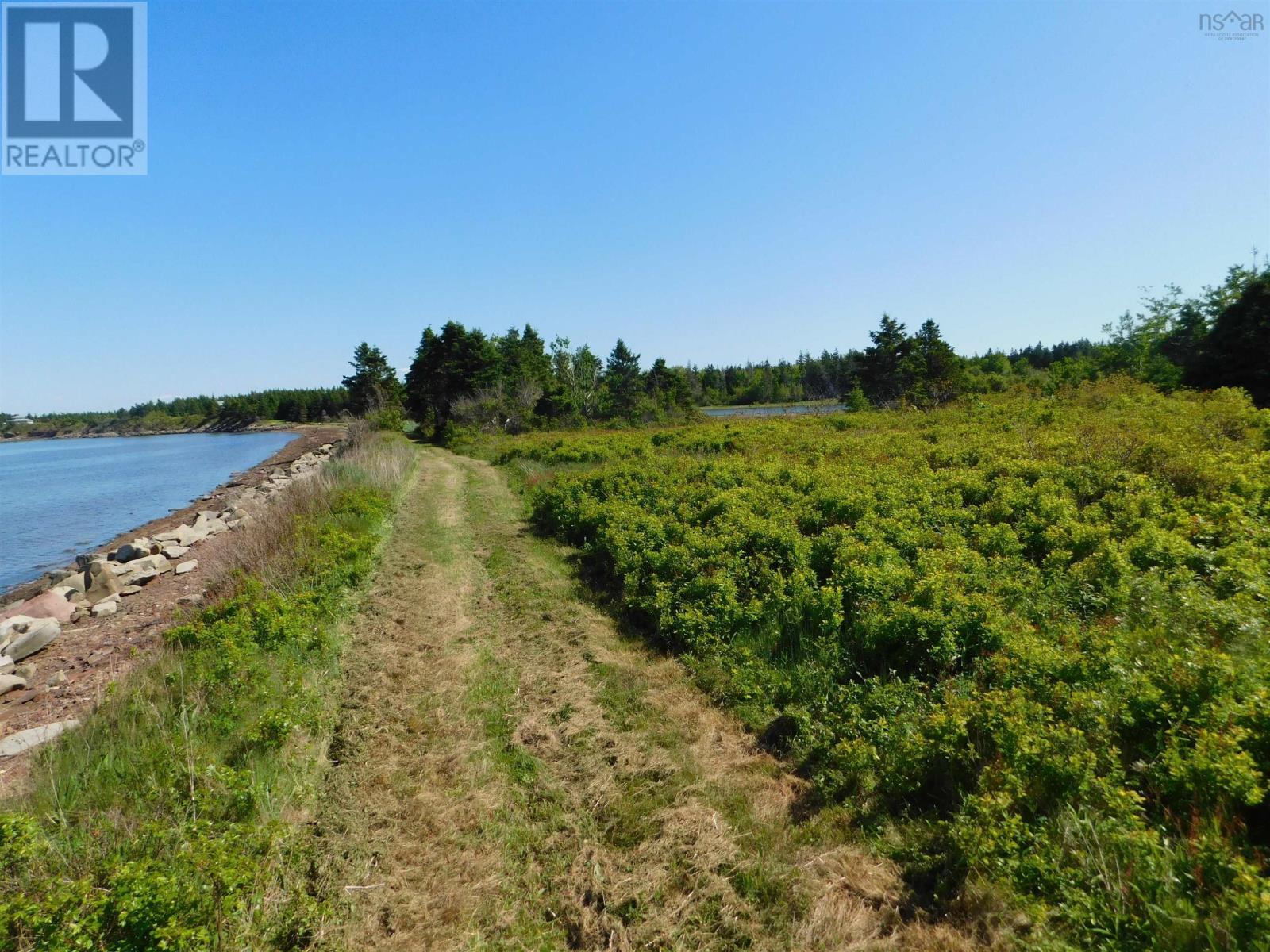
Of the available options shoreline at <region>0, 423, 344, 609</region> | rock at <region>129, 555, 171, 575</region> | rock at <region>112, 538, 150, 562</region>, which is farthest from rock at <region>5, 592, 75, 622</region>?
rock at <region>112, 538, 150, 562</region>

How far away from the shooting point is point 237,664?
6250mm

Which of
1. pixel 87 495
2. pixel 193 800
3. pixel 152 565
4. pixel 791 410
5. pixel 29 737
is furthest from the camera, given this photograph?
pixel 791 410

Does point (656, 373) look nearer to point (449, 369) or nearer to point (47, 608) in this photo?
point (449, 369)

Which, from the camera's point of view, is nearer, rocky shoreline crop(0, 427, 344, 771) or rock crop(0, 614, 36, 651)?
rocky shoreline crop(0, 427, 344, 771)

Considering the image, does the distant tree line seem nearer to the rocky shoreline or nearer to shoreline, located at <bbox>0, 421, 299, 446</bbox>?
the rocky shoreline

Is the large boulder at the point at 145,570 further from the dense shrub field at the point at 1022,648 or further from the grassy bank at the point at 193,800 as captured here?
the dense shrub field at the point at 1022,648

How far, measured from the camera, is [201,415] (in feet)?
436

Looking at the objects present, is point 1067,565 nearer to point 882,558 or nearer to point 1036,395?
point 882,558

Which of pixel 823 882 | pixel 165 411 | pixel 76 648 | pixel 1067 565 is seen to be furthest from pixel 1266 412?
pixel 165 411

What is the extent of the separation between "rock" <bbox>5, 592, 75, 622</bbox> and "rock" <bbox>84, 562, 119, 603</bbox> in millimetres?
688

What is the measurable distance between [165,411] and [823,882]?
607ft

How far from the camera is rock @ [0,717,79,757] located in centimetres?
665

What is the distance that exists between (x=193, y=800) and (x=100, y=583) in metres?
15.5

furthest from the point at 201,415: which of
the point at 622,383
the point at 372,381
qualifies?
the point at 622,383
